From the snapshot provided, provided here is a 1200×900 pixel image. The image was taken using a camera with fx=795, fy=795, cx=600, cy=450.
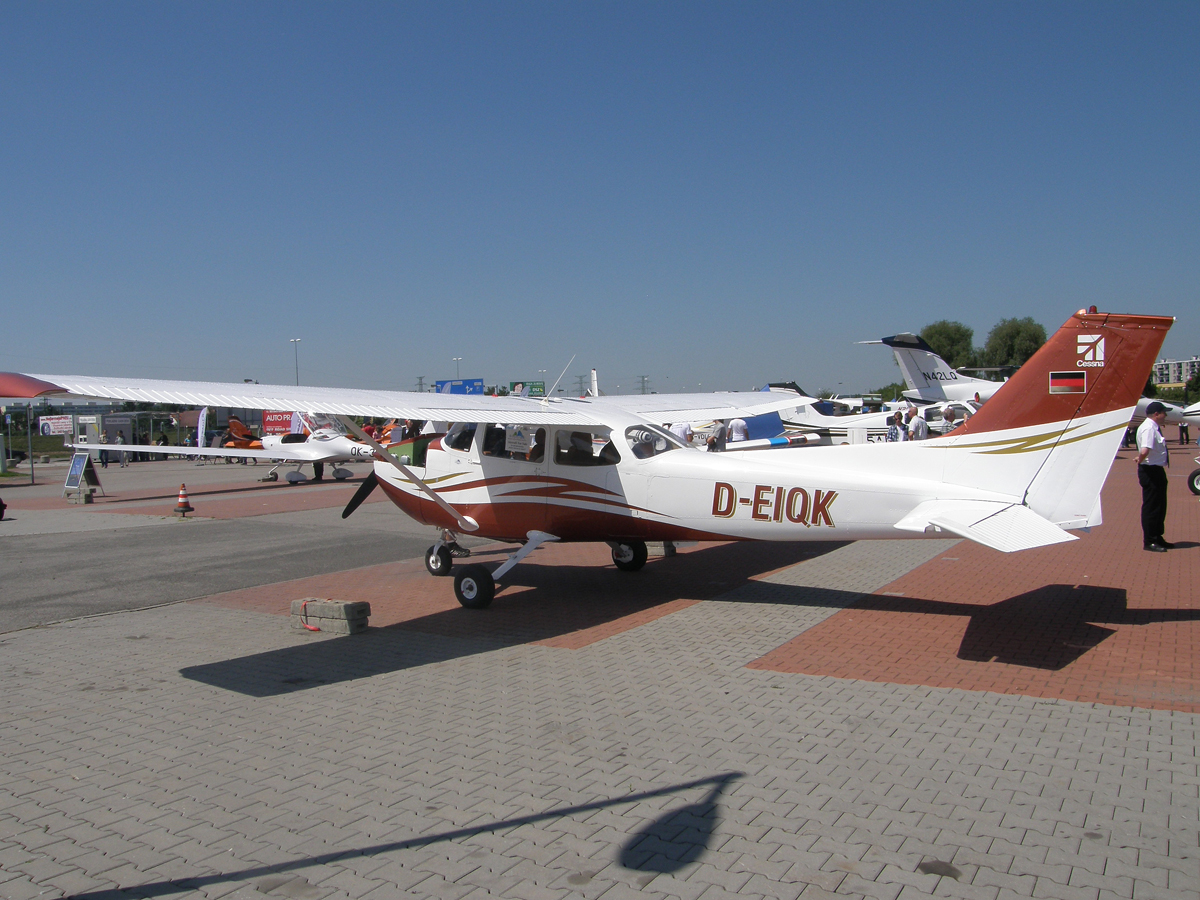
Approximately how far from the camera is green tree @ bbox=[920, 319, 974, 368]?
89562 mm

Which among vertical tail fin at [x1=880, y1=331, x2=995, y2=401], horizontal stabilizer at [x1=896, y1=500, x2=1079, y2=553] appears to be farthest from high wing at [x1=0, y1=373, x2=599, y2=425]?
vertical tail fin at [x1=880, y1=331, x2=995, y2=401]

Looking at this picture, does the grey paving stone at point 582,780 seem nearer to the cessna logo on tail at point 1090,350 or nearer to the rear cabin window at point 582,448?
the rear cabin window at point 582,448

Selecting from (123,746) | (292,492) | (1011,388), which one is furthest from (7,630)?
(292,492)

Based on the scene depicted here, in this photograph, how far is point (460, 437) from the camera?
A: 9570 mm

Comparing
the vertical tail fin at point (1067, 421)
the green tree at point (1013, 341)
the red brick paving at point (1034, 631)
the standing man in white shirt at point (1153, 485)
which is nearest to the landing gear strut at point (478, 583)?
the red brick paving at point (1034, 631)

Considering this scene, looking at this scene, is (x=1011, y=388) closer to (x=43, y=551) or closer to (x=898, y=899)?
(x=898, y=899)

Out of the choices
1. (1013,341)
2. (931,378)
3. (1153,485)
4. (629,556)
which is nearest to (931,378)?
(931,378)

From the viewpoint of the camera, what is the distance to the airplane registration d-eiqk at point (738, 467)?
673 cm

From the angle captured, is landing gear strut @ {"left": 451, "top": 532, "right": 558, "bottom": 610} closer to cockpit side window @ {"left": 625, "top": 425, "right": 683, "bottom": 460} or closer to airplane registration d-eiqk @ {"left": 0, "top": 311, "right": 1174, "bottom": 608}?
airplane registration d-eiqk @ {"left": 0, "top": 311, "right": 1174, "bottom": 608}

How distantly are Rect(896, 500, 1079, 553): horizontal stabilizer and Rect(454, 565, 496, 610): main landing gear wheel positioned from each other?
4152 millimetres

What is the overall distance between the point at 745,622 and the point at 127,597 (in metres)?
7.35

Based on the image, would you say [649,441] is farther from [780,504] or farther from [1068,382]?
[1068,382]

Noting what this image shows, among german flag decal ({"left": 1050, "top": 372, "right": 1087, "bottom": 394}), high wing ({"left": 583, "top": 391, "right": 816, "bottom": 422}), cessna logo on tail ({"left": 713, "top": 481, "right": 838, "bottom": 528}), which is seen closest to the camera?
german flag decal ({"left": 1050, "top": 372, "right": 1087, "bottom": 394})

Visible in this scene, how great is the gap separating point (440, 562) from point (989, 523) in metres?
6.70
